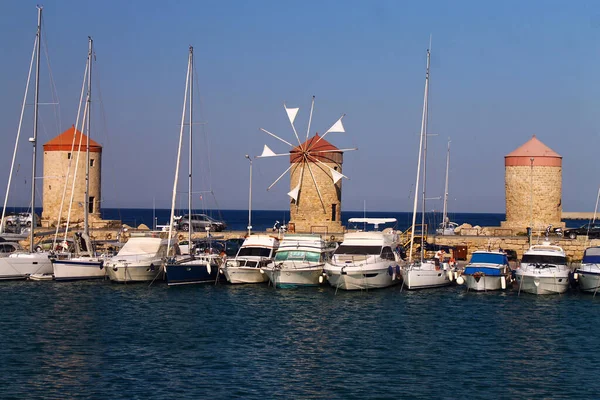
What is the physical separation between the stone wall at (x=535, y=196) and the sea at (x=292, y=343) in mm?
15438

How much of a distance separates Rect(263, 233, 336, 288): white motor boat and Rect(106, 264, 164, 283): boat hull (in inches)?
191

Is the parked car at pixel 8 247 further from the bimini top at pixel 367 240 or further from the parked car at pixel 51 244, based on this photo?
the bimini top at pixel 367 240

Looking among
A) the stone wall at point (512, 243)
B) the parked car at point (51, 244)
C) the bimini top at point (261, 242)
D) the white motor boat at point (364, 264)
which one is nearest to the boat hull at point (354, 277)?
the white motor boat at point (364, 264)

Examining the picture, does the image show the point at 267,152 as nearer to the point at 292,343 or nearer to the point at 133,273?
the point at 133,273

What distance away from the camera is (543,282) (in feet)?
110

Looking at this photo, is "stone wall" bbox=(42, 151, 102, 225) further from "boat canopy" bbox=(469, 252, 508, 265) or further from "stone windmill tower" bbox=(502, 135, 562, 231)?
"boat canopy" bbox=(469, 252, 508, 265)

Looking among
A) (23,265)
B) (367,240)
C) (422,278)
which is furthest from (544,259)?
(23,265)

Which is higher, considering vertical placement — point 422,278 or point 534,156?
point 534,156

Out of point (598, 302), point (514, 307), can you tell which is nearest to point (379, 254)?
point (514, 307)

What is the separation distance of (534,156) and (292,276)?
67.6 feet

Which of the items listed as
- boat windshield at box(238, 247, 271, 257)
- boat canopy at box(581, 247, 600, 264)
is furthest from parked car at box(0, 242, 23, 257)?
boat canopy at box(581, 247, 600, 264)

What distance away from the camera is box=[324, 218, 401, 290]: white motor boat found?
33938mm

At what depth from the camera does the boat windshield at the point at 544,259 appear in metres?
34.1

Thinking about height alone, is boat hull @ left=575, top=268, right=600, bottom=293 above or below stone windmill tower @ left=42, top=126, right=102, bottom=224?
below
